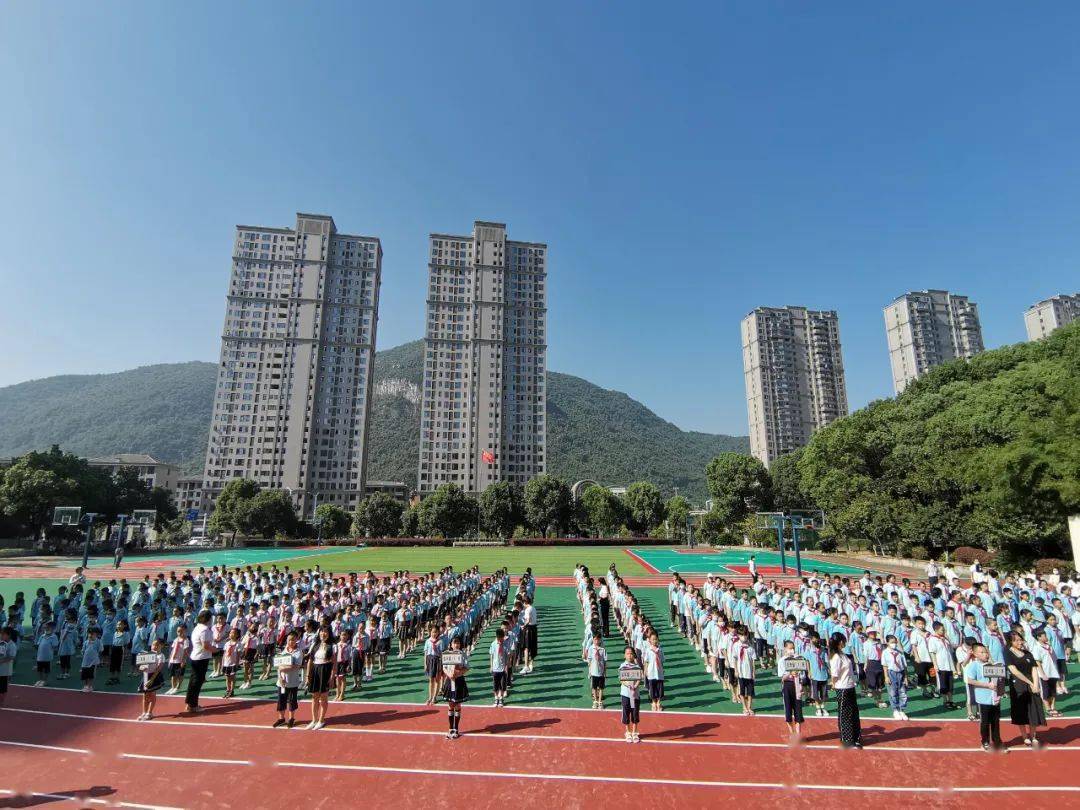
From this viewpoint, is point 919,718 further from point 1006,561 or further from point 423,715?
point 1006,561

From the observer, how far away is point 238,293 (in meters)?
108

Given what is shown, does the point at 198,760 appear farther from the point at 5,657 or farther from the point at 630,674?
the point at 630,674

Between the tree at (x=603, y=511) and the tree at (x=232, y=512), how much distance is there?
42121 millimetres

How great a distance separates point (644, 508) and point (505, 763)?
215ft

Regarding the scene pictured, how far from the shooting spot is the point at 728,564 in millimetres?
39656

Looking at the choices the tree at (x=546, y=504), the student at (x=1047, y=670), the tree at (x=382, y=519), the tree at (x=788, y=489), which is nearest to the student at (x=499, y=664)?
the student at (x=1047, y=670)

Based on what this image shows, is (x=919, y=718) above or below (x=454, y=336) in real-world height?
below

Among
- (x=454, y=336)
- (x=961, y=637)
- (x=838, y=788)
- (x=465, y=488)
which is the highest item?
(x=454, y=336)

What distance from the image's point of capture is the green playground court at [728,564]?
34875mm

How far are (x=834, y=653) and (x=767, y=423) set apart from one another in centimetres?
13590

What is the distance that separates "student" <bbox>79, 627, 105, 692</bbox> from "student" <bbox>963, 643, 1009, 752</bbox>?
1619cm

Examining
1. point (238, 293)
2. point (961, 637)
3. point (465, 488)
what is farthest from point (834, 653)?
point (238, 293)

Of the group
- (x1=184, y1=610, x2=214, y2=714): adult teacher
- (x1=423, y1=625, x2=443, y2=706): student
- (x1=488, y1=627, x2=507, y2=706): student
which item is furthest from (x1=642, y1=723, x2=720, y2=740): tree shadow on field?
(x1=184, y1=610, x2=214, y2=714): adult teacher

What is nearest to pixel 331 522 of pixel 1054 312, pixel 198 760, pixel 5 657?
pixel 5 657
